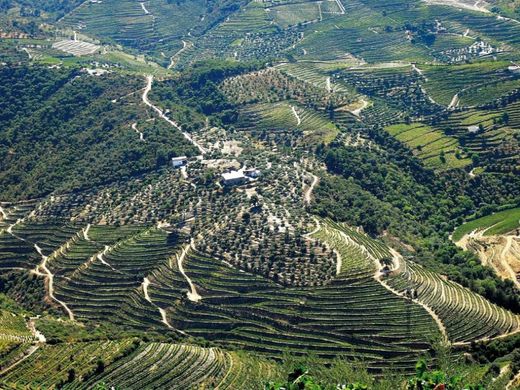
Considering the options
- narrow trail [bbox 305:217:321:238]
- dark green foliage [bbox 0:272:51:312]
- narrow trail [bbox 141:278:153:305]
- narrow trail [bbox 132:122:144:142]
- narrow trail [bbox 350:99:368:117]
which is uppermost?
narrow trail [bbox 132:122:144:142]

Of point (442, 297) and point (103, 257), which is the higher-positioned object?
point (442, 297)

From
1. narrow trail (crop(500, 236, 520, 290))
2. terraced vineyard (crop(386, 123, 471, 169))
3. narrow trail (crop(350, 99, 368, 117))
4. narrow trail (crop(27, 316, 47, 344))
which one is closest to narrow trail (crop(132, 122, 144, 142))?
narrow trail (crop(350, 99, 368, 117))

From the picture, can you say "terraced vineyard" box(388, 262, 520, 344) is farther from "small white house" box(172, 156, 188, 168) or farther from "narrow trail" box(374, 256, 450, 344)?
"small white house" box(172, 156, 188, 168)

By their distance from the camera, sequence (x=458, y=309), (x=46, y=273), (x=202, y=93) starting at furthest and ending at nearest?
(x=202, y=93) < (x=46, y=273) < (x=458, y=309)

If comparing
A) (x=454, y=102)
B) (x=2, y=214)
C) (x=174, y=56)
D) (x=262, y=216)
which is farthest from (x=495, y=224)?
(x=174, y=56)

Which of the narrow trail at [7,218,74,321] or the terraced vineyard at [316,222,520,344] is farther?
the narrow trail at [7,218,74,321]

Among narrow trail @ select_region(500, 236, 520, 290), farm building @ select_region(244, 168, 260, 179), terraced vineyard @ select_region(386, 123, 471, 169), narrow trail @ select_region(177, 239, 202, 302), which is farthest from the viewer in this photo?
terraced vineyard @ select_region(386, 123, 471, 169)

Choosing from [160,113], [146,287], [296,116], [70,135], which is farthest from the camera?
[296,116]

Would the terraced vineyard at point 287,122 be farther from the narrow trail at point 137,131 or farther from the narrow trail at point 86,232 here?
the narrow trail at point 86,232

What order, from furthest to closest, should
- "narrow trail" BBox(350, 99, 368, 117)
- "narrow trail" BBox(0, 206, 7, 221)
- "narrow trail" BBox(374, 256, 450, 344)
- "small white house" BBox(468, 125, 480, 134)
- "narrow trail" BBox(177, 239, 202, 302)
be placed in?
"narrow trail" BBox(350, 99, 368, 117) → "small white house" BBox(468, 125, 480, 134) → "narrow trail" BBox(0, 206, 7, 221) → "narrow trail" BBox(177, 239, 202, 302) → "narrow trail" BBox(374, 256, 450, 344)

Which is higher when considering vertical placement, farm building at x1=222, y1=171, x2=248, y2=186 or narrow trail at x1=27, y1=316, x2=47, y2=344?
farm building at x1=222, y1=171, x2=248, y2=186

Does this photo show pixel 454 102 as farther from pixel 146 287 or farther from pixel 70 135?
pixel 146 287
